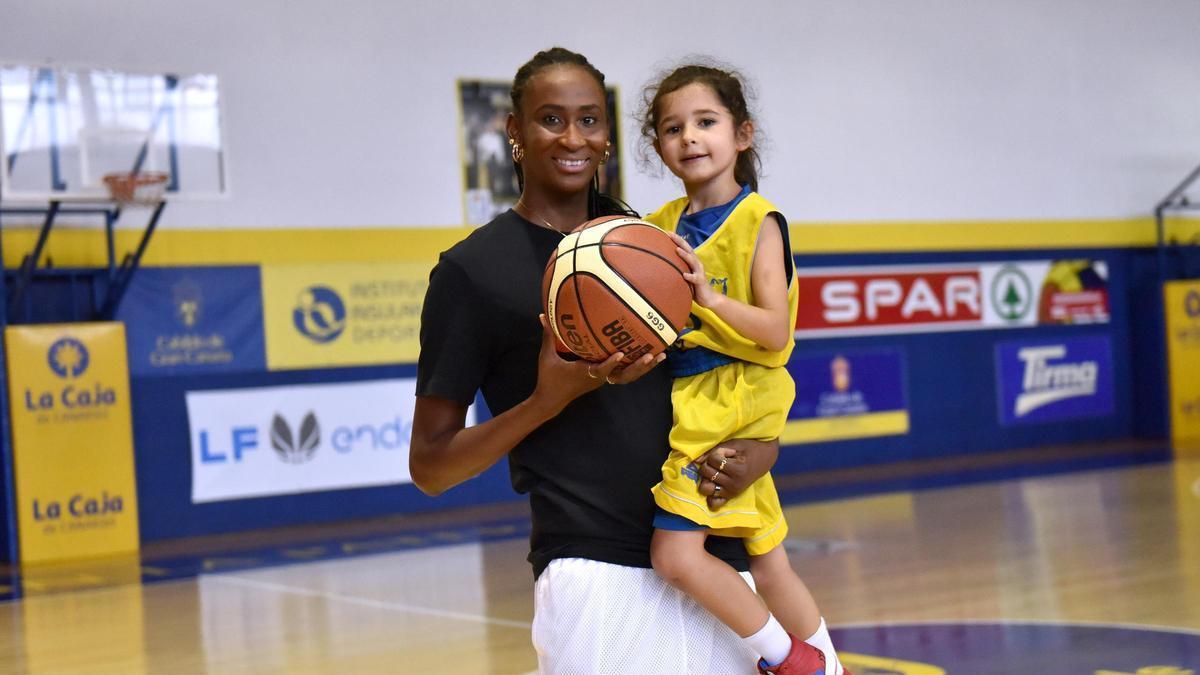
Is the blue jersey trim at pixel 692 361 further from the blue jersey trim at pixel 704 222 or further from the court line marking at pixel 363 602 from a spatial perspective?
the court line marking at pixel 363 602

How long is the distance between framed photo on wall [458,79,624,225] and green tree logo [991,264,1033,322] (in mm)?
4520

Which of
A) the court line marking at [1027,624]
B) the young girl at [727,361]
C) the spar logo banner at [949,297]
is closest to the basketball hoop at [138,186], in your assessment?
the spar logo banner at [949,297]

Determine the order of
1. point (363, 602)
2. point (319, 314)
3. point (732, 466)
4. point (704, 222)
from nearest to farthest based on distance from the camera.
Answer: point (732, 466), point (704, 222), point (363, 602), point (319, 314)

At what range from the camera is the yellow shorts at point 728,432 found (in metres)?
2.19

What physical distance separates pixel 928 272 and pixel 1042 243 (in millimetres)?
1466

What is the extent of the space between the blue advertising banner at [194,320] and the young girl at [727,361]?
758cm

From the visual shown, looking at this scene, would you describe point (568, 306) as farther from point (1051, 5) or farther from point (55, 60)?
point (1051, 5)

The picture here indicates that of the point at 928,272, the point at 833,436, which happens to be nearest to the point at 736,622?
the point at 833,436

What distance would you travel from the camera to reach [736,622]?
2.28m

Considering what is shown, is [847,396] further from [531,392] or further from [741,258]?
[531,392]

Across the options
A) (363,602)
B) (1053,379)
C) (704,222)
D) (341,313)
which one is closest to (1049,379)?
(1053,379)

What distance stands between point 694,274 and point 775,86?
10.5 meters

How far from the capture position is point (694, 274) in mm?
2215

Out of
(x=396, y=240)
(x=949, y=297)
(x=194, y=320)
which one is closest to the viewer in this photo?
(x=194, y=320)
